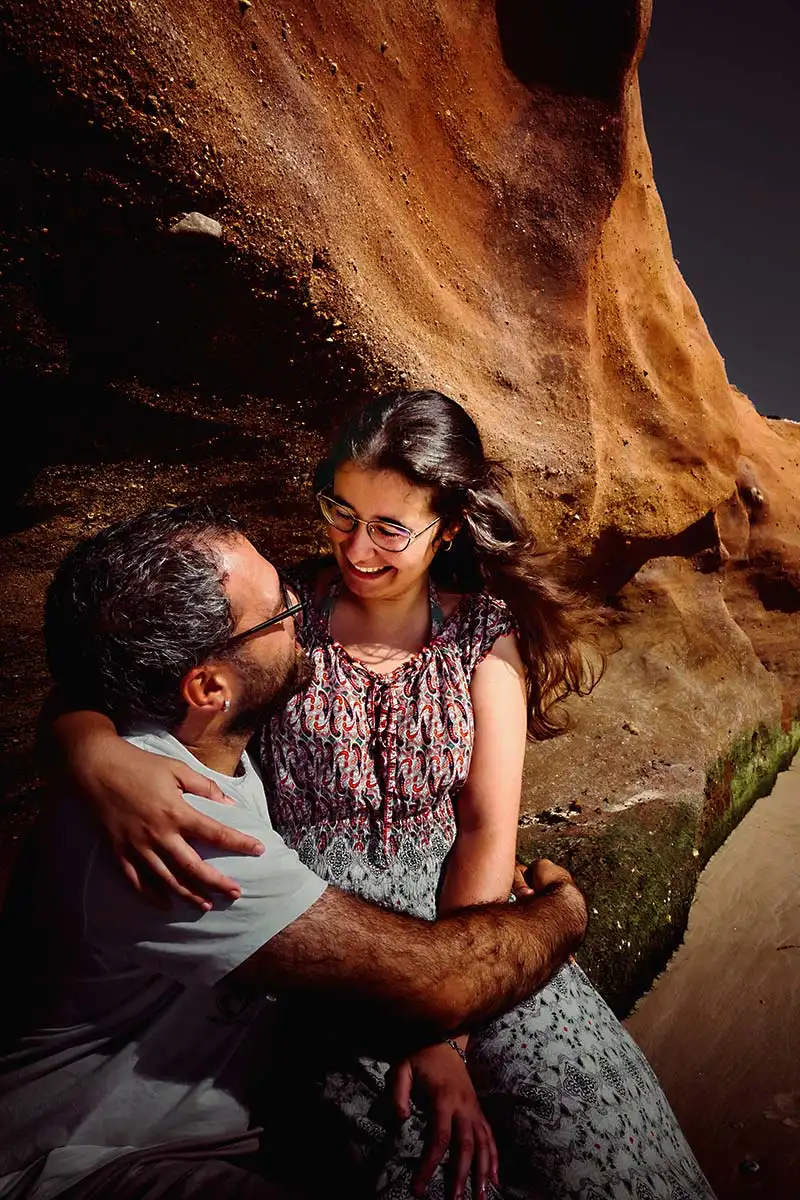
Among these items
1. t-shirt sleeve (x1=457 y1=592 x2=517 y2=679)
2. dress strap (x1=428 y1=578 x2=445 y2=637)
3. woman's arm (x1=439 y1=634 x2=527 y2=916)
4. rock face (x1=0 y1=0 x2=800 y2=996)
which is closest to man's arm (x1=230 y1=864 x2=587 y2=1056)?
woman's arm (x1=439 y1=634 x2=527 y2=916)

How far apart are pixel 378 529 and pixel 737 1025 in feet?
8.23

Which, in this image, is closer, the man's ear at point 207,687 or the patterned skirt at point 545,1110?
the patterned skirt at point 545,1110

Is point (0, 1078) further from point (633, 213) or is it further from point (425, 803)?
point (633, 213)

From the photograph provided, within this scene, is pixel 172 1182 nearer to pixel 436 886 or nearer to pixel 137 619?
pixel 436 886

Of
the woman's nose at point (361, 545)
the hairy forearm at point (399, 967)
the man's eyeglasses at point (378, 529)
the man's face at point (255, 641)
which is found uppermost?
the man's eyeglasses at point (378, 529)

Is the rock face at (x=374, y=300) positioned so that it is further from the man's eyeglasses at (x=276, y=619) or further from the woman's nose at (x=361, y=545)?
the man's eyeglasses at (x=276, y=619)

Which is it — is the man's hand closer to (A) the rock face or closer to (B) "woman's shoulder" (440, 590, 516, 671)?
(B) "woman's shoulder" (440, 590, 516, 671)

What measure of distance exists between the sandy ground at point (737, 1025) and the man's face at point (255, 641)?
215 centimetres

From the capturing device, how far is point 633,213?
4.36 m

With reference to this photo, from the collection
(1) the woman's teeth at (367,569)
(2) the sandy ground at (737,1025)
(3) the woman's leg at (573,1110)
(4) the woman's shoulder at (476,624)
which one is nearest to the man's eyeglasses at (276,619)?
(1) the woman's teeth at (367,569)

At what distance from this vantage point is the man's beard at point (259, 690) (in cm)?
187

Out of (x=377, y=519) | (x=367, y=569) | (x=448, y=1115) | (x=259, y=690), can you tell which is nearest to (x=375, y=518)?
(x=377, y=519)

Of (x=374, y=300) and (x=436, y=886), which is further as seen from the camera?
(x=374, y=300)

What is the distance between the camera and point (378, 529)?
221 cm
